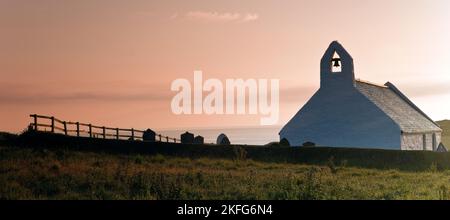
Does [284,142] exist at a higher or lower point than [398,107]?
lower

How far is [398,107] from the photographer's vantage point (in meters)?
43.1

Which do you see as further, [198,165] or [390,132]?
A: [390,132]

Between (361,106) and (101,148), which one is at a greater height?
(361,106)

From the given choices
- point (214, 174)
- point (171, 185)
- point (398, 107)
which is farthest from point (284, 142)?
point (171, 185)

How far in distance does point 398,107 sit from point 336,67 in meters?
8.60

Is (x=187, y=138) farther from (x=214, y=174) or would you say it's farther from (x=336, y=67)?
(x=214, y=174)

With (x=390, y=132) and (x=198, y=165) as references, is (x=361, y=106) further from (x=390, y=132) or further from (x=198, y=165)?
(x=198, y=165)

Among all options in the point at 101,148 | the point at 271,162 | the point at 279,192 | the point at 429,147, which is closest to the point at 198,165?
the point at 271,162

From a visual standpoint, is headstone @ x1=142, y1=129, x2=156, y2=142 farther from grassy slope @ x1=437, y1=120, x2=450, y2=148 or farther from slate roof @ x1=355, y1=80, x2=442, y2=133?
grassy slope @ x1=437, y1=120, x2=450, y2=148
